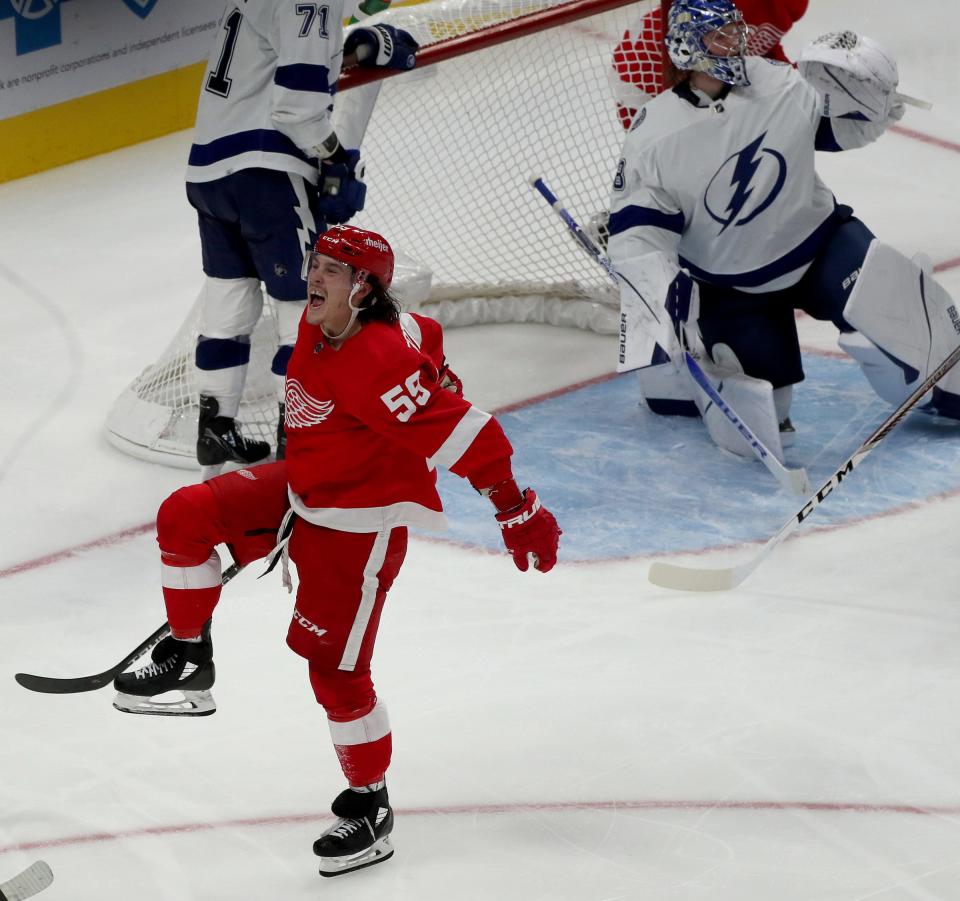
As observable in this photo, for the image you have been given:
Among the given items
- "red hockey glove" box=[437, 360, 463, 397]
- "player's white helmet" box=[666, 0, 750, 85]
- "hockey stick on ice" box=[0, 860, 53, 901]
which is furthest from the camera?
"player's white helmet" box=[666, 0, 750, 85]

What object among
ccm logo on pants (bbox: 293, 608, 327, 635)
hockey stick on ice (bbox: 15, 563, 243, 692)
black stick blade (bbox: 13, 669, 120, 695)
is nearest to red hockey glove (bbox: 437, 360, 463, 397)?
ccm logo on pants (bbox: 293, 608, 327, 635)

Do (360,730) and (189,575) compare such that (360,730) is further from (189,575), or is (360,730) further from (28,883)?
(28,883)

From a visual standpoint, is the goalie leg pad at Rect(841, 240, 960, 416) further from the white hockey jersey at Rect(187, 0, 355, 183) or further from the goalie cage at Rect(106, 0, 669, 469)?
the white hockey jersey at Rect(187, 0, 355, 183)

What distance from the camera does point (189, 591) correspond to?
283cm

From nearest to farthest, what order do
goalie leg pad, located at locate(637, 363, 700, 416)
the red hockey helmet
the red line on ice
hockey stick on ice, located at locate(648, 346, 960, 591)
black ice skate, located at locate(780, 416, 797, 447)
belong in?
1. the red hockey helmet
2. the red line on ice
3. hockey stick on ice, located at locate(648, 346, 960, 591)
4. black ice skate, located at locate(780, 416, 797, 447)
5. goalie leg pad, located at locate(637, 363, 700, 416)

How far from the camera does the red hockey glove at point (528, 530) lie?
8.90ft

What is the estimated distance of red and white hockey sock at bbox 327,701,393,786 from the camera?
9.27ft

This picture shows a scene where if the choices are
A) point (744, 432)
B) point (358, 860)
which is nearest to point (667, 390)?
point (744, 432)

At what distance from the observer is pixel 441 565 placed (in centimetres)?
396

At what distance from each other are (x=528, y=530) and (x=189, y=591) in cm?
56

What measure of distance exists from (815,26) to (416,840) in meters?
5.79

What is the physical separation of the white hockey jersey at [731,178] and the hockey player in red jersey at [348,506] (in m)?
1.51

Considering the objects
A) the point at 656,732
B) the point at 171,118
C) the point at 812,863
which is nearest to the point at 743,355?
the point at 656,732

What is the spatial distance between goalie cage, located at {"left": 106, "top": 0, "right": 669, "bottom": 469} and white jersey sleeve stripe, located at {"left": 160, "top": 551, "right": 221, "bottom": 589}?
1878mm
